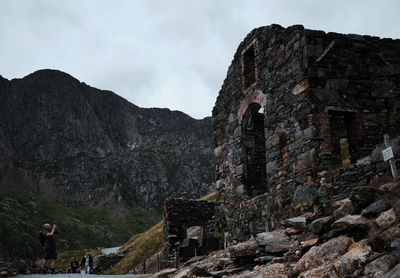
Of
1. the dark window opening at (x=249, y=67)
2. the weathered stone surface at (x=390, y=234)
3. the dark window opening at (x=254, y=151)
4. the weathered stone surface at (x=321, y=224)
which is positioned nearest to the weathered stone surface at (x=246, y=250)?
the weathered stone surface at (x=321, y=224)

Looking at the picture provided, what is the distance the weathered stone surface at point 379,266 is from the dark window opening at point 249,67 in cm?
808

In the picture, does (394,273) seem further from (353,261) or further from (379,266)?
(353,261)

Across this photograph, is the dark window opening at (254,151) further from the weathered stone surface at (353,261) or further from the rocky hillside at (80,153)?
the rocky hillside at (80,153)

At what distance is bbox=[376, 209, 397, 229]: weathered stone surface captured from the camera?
422cm

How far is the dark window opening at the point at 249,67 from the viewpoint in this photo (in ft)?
37.1

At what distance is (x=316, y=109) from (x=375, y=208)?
3951mm

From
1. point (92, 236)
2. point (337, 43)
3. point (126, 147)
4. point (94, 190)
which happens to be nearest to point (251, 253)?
point (337, 43)

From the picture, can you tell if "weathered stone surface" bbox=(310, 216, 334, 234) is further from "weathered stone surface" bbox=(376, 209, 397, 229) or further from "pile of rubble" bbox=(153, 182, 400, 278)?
"weathered stone surface" bbox=(376, 209, 397, 229)

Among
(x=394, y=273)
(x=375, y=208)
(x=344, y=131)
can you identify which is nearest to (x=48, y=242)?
(x=344, y=131)

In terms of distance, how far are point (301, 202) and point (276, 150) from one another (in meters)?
1.70

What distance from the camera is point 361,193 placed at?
5023 mm

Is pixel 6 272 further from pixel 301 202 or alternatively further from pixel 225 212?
pixel 301 202

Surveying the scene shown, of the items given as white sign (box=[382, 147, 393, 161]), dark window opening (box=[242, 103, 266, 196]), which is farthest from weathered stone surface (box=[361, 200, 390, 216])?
dark window opening (box=[242, 103, 266, 196])

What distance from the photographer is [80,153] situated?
12125 cm
